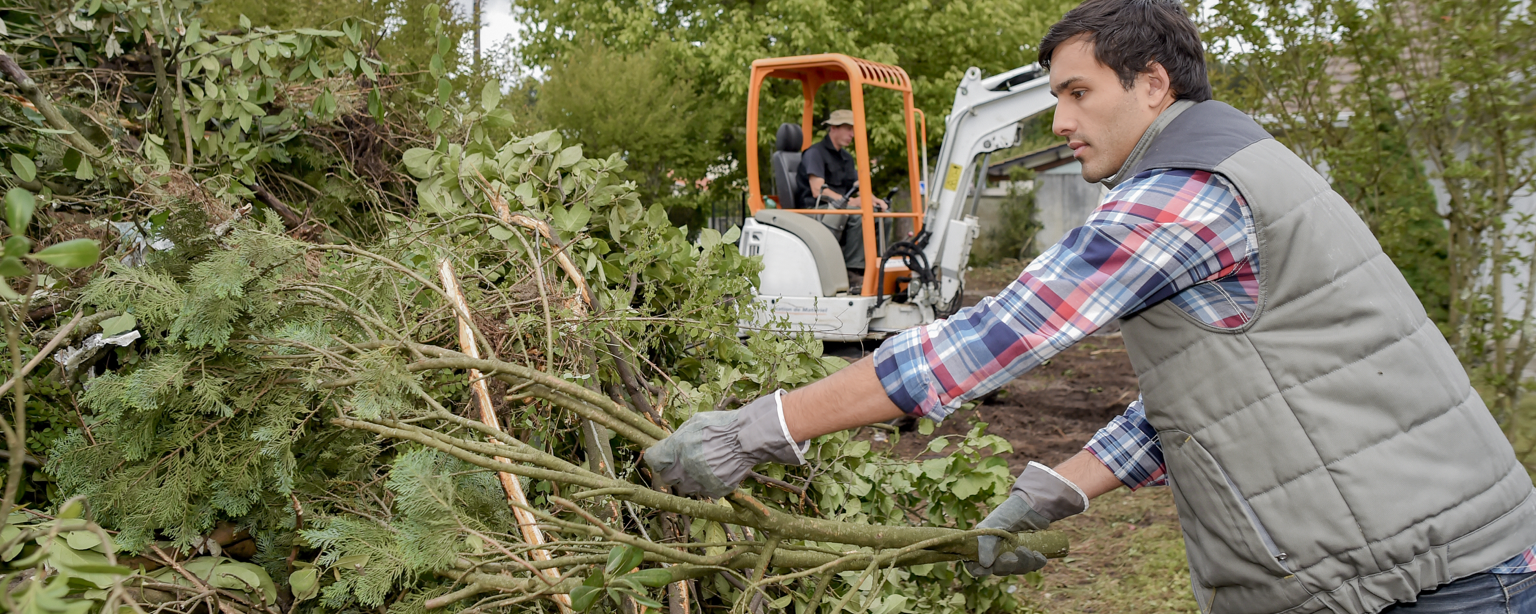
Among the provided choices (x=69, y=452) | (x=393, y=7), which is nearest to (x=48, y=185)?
(x=69, y=452)

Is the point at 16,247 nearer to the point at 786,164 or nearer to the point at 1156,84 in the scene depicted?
the point at 1156,84

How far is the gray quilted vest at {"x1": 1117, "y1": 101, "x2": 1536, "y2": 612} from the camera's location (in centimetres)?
155

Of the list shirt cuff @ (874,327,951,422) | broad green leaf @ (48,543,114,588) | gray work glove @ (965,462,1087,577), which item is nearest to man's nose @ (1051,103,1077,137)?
shirt cuff @ (874,327,951,422)

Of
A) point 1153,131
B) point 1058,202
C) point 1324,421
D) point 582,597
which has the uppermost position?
point 1153,131

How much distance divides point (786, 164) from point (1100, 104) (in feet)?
21.1

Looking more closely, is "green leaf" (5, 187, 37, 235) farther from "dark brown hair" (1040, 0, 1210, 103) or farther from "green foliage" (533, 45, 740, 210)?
"green foliage" (533, 45, 740, 210)

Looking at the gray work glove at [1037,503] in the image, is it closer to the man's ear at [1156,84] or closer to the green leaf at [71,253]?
the man's ear at [1156,84]

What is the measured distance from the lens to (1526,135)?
4.25 metres

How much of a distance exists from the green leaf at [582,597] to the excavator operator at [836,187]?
6527 mm

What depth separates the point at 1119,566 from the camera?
4.38 metres

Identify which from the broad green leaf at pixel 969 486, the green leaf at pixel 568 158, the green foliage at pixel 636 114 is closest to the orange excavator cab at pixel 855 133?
the broad green leaf at pixel 969 486

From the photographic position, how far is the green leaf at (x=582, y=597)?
1.52 metres

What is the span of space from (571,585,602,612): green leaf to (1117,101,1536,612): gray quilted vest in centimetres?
102

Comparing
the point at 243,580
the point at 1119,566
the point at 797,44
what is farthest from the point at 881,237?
the point at 797,44
